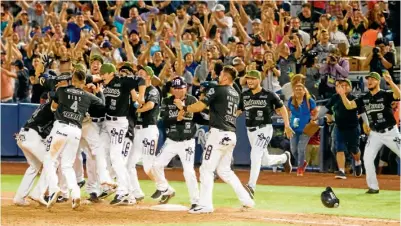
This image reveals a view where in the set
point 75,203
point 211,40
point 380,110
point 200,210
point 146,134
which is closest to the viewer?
point 200,210

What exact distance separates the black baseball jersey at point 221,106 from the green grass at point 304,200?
5.87 ft

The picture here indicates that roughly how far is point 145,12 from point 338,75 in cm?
747

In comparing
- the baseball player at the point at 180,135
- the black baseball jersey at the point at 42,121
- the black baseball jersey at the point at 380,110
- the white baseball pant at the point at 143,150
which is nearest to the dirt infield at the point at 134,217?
the white baseball pant at the point at 143,150

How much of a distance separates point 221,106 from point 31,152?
10.6 ft

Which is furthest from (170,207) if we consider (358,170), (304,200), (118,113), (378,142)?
(358,170)

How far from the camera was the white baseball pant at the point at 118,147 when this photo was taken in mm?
14938

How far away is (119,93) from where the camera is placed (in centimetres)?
1509

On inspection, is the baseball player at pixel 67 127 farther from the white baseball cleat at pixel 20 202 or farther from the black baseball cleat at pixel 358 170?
the black baseball cleat at pixel 358 170

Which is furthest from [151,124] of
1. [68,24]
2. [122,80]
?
[68,24]

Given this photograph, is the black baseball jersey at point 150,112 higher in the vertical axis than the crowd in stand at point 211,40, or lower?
lower

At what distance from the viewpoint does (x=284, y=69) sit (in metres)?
22.3

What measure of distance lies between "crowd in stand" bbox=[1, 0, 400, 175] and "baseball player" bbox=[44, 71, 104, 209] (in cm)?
528

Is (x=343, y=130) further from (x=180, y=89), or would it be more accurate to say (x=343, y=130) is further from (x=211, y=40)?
(x=180, y=89)

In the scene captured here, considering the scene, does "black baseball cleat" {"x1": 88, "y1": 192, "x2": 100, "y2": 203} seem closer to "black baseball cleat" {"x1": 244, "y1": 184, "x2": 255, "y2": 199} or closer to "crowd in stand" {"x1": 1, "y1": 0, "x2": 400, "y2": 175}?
"black baseball cleat" {"x1": 244, "y1": 184, "x2": 255, "y2": 199}
